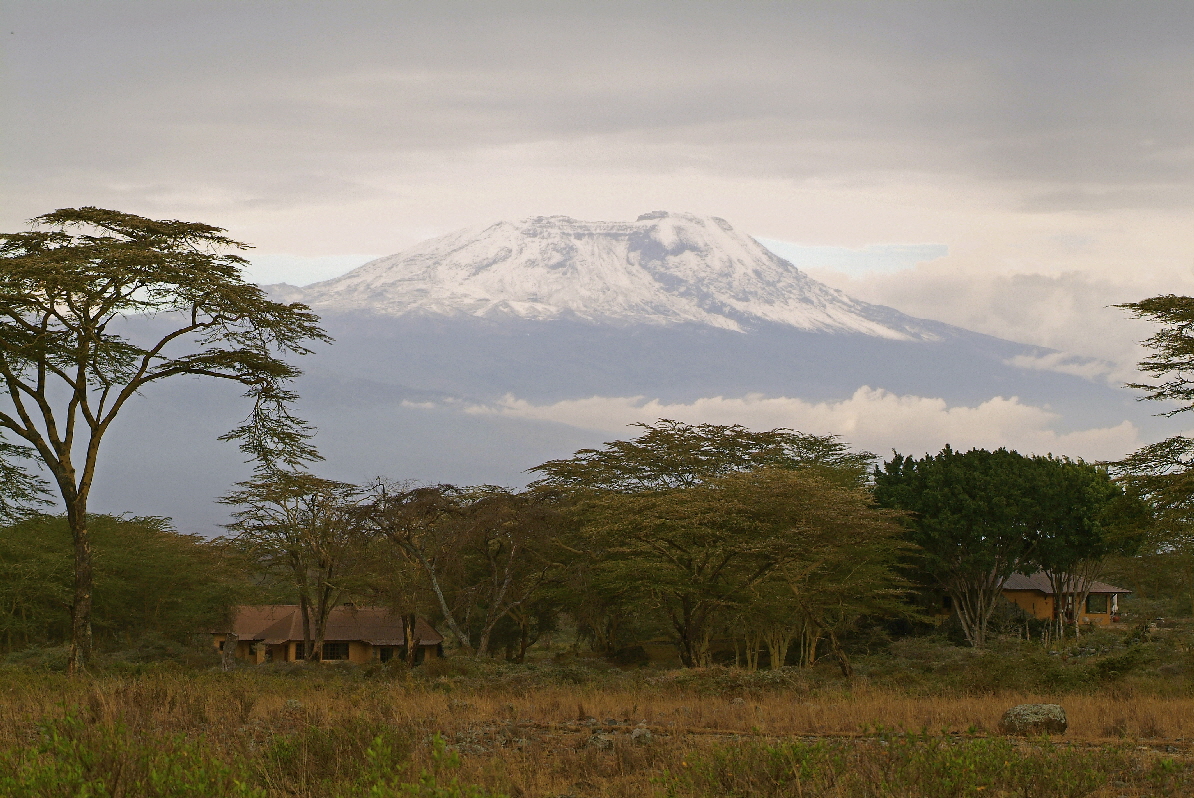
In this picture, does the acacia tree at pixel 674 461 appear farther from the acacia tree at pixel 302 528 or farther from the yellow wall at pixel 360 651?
the yellow wall at pixel 360 651

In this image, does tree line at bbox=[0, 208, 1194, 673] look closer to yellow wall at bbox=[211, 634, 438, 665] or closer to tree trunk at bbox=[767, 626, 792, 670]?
tree trunk at bbox=[767, 626, 792, 670]

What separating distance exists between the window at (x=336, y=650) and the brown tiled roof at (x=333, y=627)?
953 millimetres

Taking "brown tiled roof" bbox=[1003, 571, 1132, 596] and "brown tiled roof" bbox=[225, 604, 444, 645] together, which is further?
"brown tiled roof" bbox=[225, 604, 444, 645]

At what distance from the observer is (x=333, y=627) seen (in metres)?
66.0

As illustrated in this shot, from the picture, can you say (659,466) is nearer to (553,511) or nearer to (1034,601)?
(553,511)

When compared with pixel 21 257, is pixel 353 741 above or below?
below

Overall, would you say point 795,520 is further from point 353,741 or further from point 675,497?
point 353,741

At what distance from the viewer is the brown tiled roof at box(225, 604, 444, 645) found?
65.6m

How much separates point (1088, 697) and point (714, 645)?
3269 cm

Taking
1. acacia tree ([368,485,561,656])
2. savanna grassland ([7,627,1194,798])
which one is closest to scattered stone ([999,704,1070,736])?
savanna grassland ([7,627,1194,798])

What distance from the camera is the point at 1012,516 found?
147ft

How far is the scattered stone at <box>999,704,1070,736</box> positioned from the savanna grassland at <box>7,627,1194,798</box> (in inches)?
12.3

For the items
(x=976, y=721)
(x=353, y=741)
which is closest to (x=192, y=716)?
(x=353, y=741)

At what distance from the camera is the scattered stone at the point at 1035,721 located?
14547 millimetres
